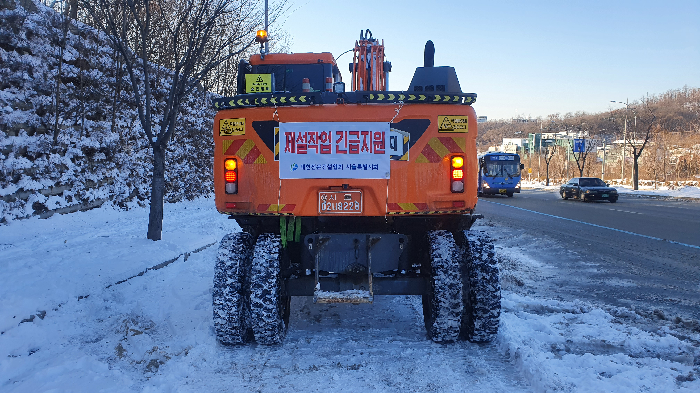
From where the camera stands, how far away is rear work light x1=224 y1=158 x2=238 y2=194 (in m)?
4.25

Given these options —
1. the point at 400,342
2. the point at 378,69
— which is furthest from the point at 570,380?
the point at 378,69

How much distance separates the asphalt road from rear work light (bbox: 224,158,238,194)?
14.7 ft

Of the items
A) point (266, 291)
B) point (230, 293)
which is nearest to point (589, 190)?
point (266, 291)

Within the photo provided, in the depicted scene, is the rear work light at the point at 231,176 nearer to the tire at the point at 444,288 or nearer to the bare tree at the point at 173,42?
the tire at the point at 444,288

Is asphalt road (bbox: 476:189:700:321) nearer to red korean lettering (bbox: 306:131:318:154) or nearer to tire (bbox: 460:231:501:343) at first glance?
tire (bbox: 460:231:501:343)

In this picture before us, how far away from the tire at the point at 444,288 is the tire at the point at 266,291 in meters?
1.35

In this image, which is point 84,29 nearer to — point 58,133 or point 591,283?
point 58,133

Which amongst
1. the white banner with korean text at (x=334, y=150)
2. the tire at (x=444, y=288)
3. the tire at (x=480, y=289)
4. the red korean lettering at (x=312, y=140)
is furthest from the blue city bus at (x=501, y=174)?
the red korean lettering at (x=312, y=140)

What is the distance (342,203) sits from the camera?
13.7ft

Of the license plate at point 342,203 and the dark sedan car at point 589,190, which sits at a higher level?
the license plate at point 342,203

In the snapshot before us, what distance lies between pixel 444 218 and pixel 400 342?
4.00ft

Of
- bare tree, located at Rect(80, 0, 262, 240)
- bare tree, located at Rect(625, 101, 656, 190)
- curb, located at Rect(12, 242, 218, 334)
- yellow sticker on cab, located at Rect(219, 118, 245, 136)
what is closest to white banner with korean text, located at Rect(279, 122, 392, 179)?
yellow sticker on cab, located at Rect(219, 118, 245, 136)

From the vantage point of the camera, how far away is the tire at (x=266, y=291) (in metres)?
4.16

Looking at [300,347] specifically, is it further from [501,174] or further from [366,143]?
[501,174]
